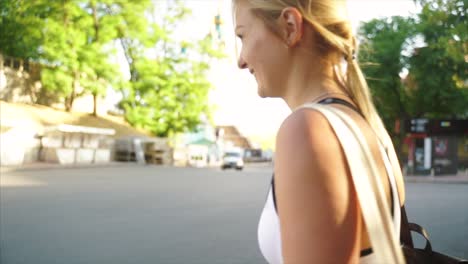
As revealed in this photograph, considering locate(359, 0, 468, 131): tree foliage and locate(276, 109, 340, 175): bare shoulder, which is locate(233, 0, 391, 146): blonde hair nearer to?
locate(276, 109, 340, 175): bare shoulder

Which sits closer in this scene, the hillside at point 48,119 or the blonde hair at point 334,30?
the blonde hair at point 334,30

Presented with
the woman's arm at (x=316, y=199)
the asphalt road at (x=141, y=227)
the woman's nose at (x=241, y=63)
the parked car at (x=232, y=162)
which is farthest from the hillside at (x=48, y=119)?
the woman's arm at (x=316, y=199)

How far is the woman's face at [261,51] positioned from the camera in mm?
1106

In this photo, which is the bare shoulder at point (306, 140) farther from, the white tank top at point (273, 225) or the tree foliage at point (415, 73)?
the tree foliage at point (415, 73)

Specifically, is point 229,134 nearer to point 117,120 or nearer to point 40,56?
point 117,120

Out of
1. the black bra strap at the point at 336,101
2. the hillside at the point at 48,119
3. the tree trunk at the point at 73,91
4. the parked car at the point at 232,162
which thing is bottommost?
the parked car at the point at 232,162

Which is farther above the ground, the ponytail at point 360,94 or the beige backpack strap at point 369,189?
the ponytail at point 360,94

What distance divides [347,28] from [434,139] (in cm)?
3202

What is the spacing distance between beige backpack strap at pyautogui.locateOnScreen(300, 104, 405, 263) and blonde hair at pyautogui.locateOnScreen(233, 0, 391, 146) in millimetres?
210

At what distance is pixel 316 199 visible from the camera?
0.84 meters

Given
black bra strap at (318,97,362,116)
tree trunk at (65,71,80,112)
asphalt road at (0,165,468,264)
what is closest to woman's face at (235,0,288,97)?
black bra strap at (318,97,362,116)

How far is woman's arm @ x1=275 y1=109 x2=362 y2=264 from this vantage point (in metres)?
0.84

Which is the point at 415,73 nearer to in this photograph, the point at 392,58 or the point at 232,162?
the point at 392,58

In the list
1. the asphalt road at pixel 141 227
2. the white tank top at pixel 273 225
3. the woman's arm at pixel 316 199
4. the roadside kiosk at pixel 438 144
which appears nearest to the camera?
the woman's arm at pixel 316 199
